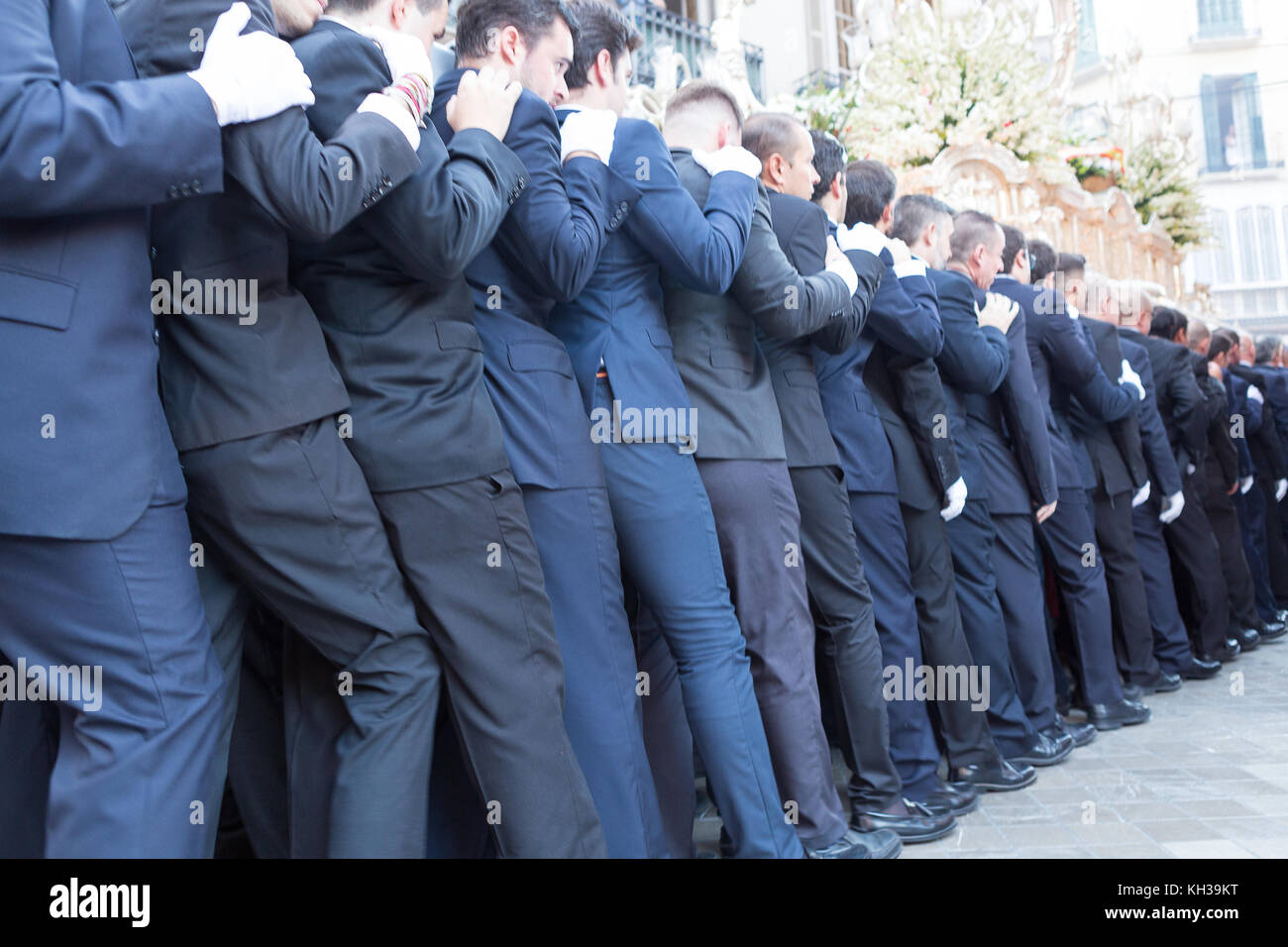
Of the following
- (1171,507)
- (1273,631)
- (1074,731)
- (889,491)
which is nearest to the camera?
(889,491)

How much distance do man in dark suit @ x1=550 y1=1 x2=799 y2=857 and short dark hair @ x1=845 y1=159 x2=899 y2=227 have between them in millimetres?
1284

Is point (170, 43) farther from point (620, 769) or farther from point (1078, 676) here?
point (1078, 676)

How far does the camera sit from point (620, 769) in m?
2.46

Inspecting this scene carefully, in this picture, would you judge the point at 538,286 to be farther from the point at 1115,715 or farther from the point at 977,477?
the point at 1115,715

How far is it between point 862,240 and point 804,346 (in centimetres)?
45

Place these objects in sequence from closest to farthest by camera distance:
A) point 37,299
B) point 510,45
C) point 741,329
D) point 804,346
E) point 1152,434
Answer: point 37,299 < point 510,45 < point 741,329 < point 804,346 < point 1152,434

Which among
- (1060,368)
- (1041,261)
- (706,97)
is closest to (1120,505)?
(1060,368)

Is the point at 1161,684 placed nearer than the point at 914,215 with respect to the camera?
No

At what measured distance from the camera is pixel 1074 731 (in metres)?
4.60

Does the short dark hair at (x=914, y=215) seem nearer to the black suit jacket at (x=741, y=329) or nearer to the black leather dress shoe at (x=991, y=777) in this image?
the black suit jacket at (x=741, y=329)

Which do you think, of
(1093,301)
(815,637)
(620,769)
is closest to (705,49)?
(1093,301)

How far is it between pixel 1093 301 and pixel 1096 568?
1.40 meters

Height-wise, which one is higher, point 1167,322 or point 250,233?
point 1167,322
